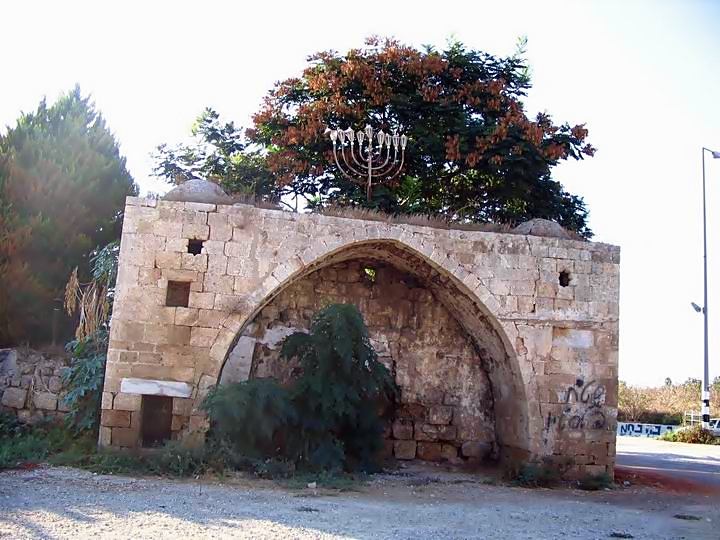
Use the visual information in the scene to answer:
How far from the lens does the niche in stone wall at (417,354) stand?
11008mm

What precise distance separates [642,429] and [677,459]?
28.7 ft

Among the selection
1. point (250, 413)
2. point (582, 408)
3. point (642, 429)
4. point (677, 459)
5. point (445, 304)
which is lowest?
point (677, 459)

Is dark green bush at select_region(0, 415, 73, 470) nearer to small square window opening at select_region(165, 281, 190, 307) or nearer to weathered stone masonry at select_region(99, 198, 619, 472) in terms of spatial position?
weathered stone masonry at select_region(99, 198, 619, 472)

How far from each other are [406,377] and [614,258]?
3.32 meters

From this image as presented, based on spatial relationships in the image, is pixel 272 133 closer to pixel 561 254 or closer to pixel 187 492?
pixel 561 254

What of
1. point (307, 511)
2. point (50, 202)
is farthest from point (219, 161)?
point (307, 511)

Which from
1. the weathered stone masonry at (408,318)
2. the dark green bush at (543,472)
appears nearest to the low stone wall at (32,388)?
the weathered stone masonry at (408,318)

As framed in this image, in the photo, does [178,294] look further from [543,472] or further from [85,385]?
[543,472]

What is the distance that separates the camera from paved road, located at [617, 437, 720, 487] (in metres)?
11.2

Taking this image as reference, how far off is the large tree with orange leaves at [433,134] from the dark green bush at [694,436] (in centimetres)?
643

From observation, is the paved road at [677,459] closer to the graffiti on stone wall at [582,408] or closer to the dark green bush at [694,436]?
the dark green bush at [694,436]

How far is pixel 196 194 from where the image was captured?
964 cm

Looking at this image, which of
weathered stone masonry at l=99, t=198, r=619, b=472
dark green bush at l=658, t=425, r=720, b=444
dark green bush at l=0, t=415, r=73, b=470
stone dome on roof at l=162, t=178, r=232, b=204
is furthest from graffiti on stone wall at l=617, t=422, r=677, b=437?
dark green bush at l=0, t=415, r=73, b=470

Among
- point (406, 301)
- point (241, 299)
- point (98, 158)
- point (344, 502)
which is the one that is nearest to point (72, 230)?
point (98, 158)
